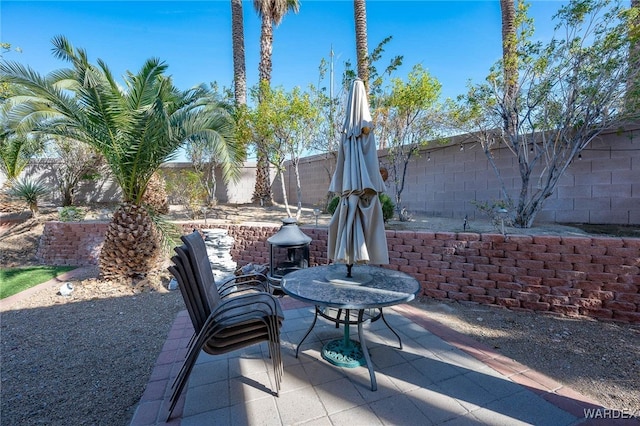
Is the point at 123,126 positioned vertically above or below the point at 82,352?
above

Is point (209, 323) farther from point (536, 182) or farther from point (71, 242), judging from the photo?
point (71, 242)

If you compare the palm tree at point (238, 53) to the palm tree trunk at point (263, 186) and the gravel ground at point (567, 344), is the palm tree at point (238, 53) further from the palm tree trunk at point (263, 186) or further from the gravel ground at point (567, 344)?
the gravel ground at point (567, 344)

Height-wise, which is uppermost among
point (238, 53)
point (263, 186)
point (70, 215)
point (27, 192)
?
point (238, 53)

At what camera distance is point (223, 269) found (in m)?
5.40

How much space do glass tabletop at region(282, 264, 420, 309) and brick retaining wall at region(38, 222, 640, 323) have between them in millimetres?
1864

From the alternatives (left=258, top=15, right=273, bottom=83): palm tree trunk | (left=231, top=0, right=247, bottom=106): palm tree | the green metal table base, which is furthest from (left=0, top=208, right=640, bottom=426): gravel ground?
(left=258, top=15, right=273, bottom=83): palm tree trunk

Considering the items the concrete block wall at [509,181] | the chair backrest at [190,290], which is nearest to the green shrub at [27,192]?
the concrete block wall at [509,181]

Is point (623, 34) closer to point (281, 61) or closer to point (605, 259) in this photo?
point (605, 259)

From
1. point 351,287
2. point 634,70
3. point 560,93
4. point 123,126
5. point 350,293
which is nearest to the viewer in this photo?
point 350,293

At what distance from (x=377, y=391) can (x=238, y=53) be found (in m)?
11.6

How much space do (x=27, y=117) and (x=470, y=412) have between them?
748 centimetres

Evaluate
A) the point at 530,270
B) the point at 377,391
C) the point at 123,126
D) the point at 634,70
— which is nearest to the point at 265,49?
the point at 123,126

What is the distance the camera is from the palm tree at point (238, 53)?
33.6 ft

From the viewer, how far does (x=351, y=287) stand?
→ 8.16 ft
